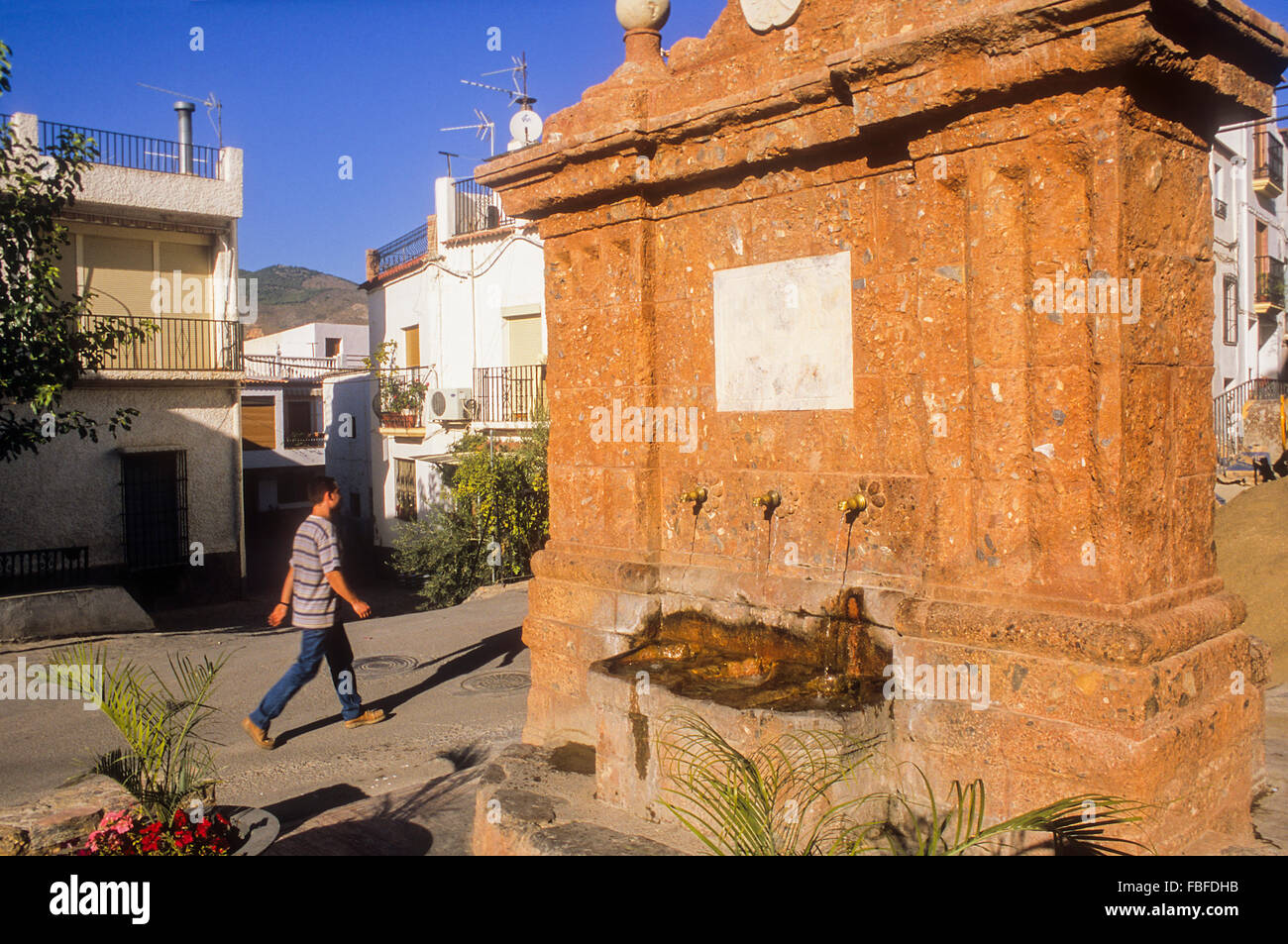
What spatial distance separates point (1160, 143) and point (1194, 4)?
0.45m

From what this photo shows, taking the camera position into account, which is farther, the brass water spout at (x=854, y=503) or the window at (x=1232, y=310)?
the window at (x=1232, y=310)

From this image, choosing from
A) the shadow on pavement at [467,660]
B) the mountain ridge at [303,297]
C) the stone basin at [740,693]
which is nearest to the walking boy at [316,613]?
the shadow on pavement at [467,660]

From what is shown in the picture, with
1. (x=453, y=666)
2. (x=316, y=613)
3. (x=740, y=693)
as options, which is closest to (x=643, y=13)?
(x=740, y=693)

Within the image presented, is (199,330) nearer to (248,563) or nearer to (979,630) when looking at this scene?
(248,563)

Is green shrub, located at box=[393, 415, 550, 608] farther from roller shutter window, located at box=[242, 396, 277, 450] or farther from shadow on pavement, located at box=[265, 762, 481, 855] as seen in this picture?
roller shutter window, located at box=[242, 396, 277, 450]

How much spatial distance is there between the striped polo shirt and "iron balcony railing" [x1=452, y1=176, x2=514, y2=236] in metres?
17.2

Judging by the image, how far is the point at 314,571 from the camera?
6.46m

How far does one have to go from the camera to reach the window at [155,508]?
16.7 metres

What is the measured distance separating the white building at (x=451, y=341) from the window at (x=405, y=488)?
3cm

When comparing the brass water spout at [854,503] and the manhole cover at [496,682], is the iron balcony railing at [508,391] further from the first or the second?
the brass water spout at [854,503]

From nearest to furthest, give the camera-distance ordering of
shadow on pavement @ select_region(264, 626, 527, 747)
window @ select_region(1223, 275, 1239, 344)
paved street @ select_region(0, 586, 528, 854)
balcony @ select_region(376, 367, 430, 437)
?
paved street @ select_region(0, 586, 528, 854) → shadow on pavement @ select_region(264, 626, 527, 747) → window @ select_region(1223, 275, 1239, 344) → balcony @ select_region(376, 367, 430, 437)

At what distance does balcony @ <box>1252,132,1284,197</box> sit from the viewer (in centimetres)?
2195

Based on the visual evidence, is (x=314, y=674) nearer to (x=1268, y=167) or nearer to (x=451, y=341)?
(x=451, y=341)

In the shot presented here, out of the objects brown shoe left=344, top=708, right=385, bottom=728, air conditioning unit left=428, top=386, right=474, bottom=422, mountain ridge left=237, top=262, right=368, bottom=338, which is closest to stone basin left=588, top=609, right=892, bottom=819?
brown shoe left=344, top=708, right=385, bottom=728
